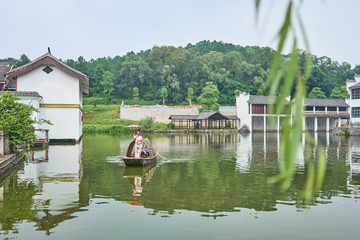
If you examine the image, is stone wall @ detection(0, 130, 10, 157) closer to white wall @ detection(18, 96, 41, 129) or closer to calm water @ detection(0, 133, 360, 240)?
calm water @ detection(0, 133, 360, 240)

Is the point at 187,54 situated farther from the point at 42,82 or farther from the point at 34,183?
the point at 34,183

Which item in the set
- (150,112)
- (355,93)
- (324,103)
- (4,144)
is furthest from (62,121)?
(324,103)

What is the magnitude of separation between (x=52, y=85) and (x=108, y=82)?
43.0 meters

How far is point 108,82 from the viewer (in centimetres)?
6631

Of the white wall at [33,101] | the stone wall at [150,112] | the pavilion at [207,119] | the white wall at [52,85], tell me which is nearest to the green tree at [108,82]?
the stone wall at [150,112]

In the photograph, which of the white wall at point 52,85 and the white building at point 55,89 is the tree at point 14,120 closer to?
the white building at point 55,89

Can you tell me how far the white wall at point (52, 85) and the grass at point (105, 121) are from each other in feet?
75.1

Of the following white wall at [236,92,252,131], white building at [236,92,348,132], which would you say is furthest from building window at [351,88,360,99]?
white wall at [236,92,252,131]

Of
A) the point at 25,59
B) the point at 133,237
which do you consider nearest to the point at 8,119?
the point at 133,237

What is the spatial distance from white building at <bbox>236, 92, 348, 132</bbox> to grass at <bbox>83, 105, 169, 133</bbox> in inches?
453

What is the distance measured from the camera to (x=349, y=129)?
3769 cm

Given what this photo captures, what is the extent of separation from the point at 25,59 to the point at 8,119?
165ft

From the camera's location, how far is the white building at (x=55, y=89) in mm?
23578

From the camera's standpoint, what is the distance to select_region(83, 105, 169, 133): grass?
46.9 metres
